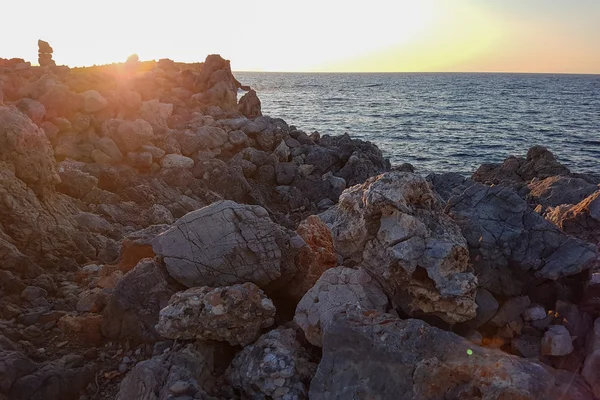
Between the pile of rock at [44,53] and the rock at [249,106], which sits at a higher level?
the pile of rock at [44,53]

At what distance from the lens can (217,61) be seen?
108 feet

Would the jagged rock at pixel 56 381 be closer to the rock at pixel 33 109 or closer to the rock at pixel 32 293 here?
the rock at pixel 32 293

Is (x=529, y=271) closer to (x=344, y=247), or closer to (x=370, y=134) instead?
(x=344, y=247)

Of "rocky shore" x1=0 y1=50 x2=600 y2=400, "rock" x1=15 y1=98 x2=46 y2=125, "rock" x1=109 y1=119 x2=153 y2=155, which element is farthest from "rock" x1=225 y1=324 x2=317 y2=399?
"rock" x1=15 y1=98 x2=46 y2=125

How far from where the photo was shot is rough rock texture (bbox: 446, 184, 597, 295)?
655 cm

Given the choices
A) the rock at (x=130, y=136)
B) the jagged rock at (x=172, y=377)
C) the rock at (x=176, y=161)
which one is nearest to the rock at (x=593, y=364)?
the jagged rock at (x=172, y=377)

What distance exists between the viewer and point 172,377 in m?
5.51

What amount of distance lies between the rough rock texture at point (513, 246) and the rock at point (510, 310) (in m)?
0.17

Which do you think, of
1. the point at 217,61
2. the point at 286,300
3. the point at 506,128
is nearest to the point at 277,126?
the point at 217,61

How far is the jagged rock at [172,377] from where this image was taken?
17.5 feet

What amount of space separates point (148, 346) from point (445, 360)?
178 inches

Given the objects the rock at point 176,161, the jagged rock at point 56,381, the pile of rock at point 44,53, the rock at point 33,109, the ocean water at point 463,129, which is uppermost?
the pile of rock at point 44,53

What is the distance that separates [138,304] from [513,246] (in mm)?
5954

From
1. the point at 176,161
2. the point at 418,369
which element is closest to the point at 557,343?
the point at 418,369
